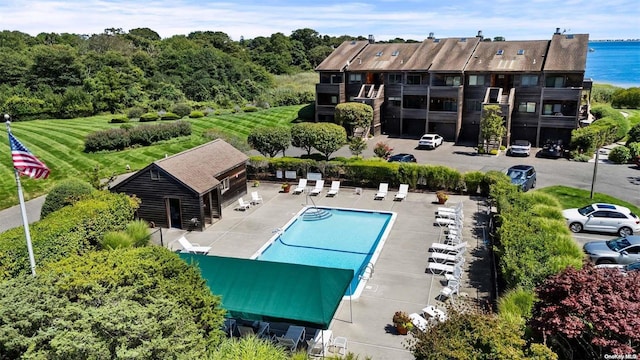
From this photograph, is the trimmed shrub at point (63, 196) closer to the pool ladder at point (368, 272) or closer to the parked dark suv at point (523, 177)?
the pool ladder at point (368, 272)

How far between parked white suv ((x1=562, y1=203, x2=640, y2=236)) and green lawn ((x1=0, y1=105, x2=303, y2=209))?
104ft

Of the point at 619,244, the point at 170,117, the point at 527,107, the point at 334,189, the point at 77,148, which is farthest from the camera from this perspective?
the point at 170,117

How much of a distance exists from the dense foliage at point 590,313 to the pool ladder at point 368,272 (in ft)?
25.9

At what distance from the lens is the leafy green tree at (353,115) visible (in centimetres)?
4422

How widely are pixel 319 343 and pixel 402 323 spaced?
8.98 ft

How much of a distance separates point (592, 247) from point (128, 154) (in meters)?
36.1

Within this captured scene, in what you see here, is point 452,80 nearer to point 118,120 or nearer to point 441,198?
point 441,198

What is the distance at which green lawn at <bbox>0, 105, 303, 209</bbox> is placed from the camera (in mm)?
33688

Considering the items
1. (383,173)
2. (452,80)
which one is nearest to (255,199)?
(383,173)

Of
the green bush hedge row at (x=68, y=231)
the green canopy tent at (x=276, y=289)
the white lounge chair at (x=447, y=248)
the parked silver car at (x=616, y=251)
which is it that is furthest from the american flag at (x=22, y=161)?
the parked silver car at (x=616, y=251)

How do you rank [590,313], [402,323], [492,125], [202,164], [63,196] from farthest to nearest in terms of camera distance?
[492,125], [202,164], [63,196], [402,323], [590,313]

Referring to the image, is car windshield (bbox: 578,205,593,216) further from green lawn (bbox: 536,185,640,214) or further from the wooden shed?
the wooden shed

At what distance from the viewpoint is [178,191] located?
24516mm

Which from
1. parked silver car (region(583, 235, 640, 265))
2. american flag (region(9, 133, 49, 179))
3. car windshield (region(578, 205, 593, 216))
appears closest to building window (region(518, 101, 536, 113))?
car windshield (region(578, 205, 593, 216))
